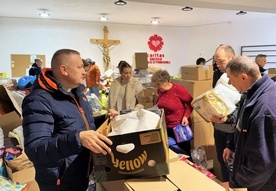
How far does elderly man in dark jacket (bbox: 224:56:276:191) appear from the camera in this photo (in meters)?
1.18

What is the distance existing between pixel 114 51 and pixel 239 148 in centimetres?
591

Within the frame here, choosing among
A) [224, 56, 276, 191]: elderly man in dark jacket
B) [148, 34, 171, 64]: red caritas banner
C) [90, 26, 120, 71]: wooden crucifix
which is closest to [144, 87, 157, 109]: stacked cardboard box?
[224, 56, 276, 191]: elderly man in dark jacket

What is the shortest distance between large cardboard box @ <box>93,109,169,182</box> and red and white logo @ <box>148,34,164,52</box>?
6587 millimetres

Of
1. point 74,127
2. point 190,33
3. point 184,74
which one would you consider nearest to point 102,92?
point 184,74

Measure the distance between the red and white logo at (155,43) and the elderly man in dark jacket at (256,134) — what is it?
20.2 feet

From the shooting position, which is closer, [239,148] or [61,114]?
[61,114]

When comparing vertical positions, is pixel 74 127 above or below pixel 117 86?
below

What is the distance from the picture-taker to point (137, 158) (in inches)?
38.0

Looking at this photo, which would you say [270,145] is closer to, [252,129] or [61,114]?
[252,129]

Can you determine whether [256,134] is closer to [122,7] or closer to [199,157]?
[199,157]

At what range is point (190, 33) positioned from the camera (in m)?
7.92

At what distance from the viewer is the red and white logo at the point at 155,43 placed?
7379mm

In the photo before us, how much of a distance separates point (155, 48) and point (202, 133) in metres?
4.76

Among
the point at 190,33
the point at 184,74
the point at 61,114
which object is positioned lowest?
the point at 61,114
